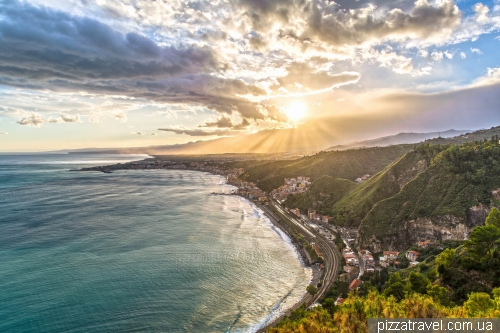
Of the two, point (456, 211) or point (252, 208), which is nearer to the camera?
point (456, 211)

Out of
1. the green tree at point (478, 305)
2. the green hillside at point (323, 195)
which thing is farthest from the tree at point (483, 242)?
the green hillside at point (323, 195)

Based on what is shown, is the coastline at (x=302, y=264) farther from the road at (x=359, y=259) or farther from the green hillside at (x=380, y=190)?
the green hillside at (x=380, y=190)

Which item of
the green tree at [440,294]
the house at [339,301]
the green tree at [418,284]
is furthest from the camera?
the house at [339,301]

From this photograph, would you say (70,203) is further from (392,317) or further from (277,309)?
(392,317)

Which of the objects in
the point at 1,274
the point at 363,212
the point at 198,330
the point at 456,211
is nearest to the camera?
the point at 198,330

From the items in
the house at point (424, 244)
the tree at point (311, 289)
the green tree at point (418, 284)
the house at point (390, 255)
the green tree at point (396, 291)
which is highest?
the green tree at point (418, 284)

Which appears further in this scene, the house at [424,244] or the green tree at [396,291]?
the house at [424,244]

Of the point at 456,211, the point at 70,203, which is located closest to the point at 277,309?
the point at 456,211
